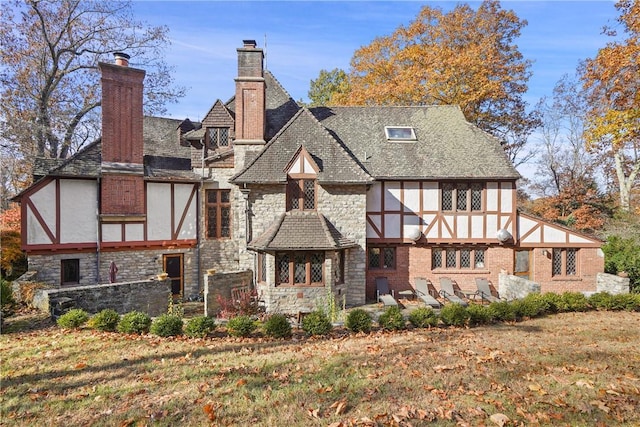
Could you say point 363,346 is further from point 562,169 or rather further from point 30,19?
point 562,169

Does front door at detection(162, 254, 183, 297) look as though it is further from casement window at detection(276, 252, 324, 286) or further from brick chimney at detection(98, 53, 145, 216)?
casement window at detection(276, 252, 324, 286)

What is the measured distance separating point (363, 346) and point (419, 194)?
354 inches

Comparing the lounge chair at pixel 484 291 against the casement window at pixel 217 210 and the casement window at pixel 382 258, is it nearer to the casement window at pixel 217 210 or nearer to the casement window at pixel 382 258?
the casement window at pixel 382 258

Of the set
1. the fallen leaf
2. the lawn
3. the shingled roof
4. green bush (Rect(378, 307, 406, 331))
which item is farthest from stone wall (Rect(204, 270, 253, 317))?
the fallen leaf

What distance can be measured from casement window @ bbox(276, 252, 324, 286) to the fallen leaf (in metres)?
8.84

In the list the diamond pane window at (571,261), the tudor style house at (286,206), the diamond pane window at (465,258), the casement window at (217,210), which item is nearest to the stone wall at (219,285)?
the tudor style house at (286,206)

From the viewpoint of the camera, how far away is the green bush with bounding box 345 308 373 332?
9.55 m

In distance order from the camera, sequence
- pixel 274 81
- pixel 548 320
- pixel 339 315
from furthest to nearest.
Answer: pixel 274 81 < pixel 339 315 < pixel 548 320

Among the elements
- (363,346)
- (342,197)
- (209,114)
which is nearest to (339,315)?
(363,346)

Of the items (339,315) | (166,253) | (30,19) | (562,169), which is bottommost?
(339,315)

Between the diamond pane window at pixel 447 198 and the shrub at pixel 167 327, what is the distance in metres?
11.8

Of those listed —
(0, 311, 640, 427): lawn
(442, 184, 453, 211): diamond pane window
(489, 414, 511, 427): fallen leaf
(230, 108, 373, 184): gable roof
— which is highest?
(230, 108, 373, 184): gable roof

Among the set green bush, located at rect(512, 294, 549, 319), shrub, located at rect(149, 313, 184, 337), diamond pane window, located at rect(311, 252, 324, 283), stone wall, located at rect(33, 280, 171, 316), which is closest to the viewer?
shrub, located at rect(149, 313, 184, 337)

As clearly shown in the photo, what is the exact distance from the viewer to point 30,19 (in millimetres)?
18844
